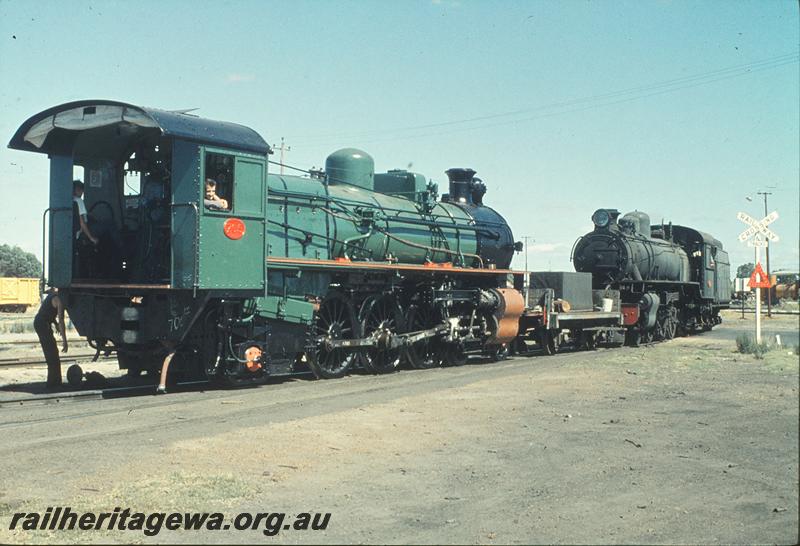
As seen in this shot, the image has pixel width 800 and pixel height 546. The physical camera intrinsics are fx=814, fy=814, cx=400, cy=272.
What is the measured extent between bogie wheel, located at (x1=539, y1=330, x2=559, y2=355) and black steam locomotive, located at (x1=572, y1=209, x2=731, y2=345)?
453cm

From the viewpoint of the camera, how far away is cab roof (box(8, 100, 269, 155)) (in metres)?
11.9

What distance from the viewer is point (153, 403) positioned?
11.5m

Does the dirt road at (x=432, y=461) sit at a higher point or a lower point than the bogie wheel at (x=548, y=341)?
lower

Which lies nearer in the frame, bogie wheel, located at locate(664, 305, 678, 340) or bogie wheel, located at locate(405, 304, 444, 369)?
bogie wheel, located at locate(405, 304, 444, 369)

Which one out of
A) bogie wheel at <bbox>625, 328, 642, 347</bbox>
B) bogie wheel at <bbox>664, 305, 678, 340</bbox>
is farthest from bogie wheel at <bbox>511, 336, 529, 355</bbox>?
bogie wheel at <bbox>664, 305, 678, 340</bbox>

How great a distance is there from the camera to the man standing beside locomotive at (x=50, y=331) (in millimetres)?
12977

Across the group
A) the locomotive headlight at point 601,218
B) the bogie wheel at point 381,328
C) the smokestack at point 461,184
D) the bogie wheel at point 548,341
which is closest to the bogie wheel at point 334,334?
the bogie wheel at point 381,328

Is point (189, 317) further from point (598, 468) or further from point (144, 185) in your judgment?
point (598, 468)

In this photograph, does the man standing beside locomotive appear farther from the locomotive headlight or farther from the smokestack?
the locomotive headlight

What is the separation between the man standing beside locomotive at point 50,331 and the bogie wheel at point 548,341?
43.2 feet

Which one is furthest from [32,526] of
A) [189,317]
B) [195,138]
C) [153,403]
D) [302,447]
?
[195,138]

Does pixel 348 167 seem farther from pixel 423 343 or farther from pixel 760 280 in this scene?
pixel 760 280

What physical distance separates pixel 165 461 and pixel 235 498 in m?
1.54

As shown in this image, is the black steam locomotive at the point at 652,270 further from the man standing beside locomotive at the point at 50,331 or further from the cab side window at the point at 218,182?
the man standing beside locomotive at the point at 50,331
